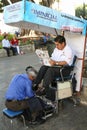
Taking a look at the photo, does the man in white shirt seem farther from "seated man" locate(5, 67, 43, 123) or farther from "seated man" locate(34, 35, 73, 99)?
"seated man" locate(5, 67, 43, 123)

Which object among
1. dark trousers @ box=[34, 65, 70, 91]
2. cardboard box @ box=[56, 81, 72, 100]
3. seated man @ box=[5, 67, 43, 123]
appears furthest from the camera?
dark trousers @ box=[34, 65, 70, 91]

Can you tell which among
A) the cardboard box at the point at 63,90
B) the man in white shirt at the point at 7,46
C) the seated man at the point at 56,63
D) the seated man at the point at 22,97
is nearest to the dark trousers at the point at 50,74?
the seated man at the point at 56,63

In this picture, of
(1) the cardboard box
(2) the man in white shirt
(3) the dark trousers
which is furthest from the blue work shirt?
(2) the man in white shirt

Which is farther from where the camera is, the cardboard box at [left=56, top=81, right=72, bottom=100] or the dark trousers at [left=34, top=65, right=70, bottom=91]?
the dark trousers at [left=34, top=65, right=70, bottom=91]

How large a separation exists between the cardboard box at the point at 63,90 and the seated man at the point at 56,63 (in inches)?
9.0

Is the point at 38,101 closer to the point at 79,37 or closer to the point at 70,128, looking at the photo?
the point at 70,128

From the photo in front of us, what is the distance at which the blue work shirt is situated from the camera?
17.0 ft

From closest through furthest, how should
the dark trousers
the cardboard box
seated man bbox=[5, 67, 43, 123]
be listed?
1. seated man bbox=[5, 67, 43, 123]
2. the cardboard box
3. the dark trousers

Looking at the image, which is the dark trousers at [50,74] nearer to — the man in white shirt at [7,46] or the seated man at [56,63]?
the seated man at [56,63]

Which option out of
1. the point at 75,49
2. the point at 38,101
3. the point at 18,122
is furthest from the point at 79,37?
the point at 18,122

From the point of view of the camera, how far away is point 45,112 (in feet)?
17.9

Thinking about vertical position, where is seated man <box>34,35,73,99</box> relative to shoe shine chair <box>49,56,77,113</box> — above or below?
above

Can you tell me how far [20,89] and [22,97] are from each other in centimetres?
16

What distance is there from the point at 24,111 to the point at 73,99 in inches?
61.6
